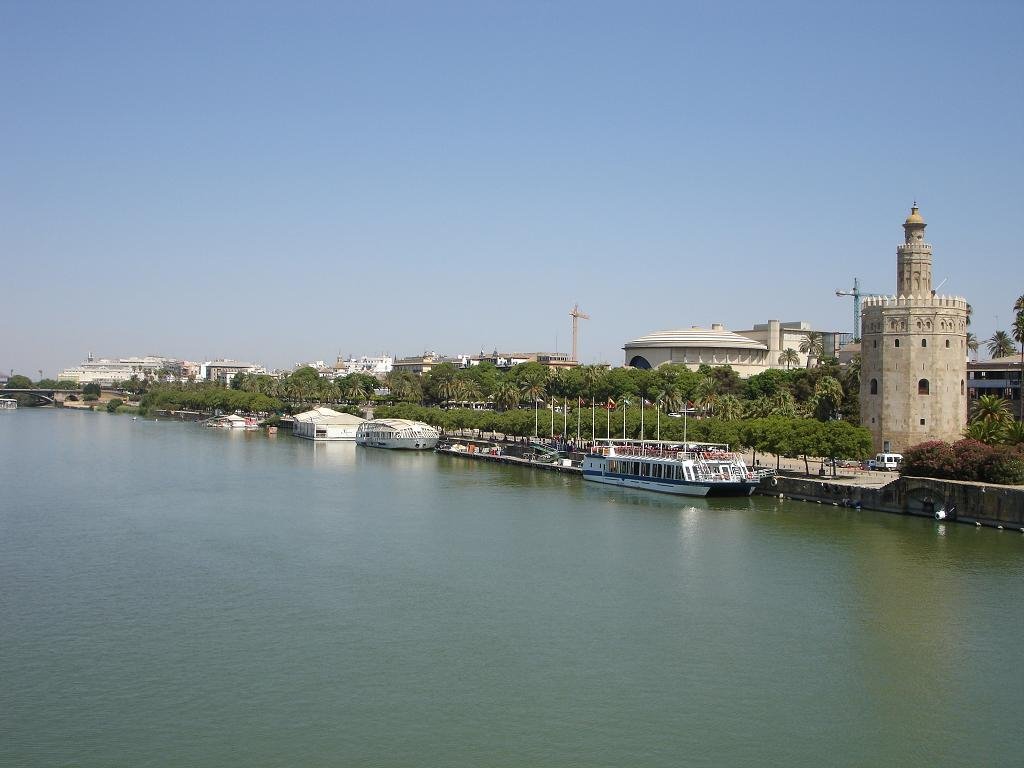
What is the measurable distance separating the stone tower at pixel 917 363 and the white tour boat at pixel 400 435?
45.5 m

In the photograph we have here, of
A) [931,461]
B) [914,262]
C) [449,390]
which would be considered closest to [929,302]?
[914,262]

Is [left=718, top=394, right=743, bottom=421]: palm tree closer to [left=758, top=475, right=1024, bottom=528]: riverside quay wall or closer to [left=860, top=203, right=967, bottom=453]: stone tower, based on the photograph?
[left=860, top=203, right=967, bottom=453]: stone tower

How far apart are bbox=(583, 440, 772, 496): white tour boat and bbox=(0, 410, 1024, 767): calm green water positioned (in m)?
7.04

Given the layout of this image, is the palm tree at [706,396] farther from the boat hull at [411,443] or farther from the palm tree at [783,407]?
the boat hull at [411,443]

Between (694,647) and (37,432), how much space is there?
107 metres

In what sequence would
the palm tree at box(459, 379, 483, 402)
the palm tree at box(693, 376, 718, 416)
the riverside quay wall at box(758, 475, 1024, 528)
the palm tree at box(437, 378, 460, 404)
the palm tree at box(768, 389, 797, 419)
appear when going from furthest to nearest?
the palm tree at box(437, 378, 460, 404) < the palm tree at box(459, 379, 483, 402) < the palm tree at box(693, 376, 718, 416) < the palm tree at box(768, 389, 797, 419) < the riverside quay wall at box(758, 475, 1024, 528)

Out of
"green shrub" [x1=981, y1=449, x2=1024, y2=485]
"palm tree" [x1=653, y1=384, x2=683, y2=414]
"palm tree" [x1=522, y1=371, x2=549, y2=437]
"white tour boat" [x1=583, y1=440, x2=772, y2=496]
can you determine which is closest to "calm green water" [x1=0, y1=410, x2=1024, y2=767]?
"green shrub" [x1=981, y1=449, x2=1024, y2=485]

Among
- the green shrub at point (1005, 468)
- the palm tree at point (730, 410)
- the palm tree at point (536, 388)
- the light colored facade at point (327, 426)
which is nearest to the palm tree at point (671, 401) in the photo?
the palm tree at point (536, 388)

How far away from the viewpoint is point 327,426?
4210 inches

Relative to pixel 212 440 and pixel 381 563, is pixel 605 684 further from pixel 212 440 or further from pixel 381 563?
pixel 212 440

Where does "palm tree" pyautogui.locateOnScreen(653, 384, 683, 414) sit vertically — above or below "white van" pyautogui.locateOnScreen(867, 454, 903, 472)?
above

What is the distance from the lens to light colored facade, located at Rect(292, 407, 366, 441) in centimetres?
10619

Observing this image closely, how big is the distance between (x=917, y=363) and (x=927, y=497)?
43.5ft

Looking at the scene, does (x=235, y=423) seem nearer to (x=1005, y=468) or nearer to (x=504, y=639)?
(x=1005, y=468)
